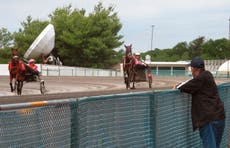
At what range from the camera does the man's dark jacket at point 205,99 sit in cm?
857

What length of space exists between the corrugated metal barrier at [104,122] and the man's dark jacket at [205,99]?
1.34 feet

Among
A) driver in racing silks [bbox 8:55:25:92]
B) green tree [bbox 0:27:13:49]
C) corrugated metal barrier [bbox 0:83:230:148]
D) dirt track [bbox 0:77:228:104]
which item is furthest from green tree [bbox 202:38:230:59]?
corrugated metal barrier [bbox 0:83:230:148]

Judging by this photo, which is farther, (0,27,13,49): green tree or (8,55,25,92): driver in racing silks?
(0,27,13,49): green tree

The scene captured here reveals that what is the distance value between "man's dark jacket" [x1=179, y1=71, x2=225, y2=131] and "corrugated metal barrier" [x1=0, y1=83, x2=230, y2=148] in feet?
1.34

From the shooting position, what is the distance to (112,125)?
730cm

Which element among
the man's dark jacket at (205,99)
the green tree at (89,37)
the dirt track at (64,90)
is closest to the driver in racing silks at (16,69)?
the dirt track at (64,90)

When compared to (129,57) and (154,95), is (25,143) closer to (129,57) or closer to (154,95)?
(154,95)

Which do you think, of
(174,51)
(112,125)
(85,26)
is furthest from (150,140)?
(174,51)

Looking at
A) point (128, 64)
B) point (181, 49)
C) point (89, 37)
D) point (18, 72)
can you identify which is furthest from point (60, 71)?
point (181, 49)

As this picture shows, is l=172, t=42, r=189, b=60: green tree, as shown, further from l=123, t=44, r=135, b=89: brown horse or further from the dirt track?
l=123, t=44, r=135, b=89: brown horse

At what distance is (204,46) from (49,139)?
17376 cm

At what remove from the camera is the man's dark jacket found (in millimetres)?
8570

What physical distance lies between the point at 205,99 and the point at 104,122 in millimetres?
2064

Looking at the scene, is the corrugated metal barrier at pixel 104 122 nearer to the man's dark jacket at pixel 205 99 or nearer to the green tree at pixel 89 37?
the man's dark jacket at pixel 205 99
